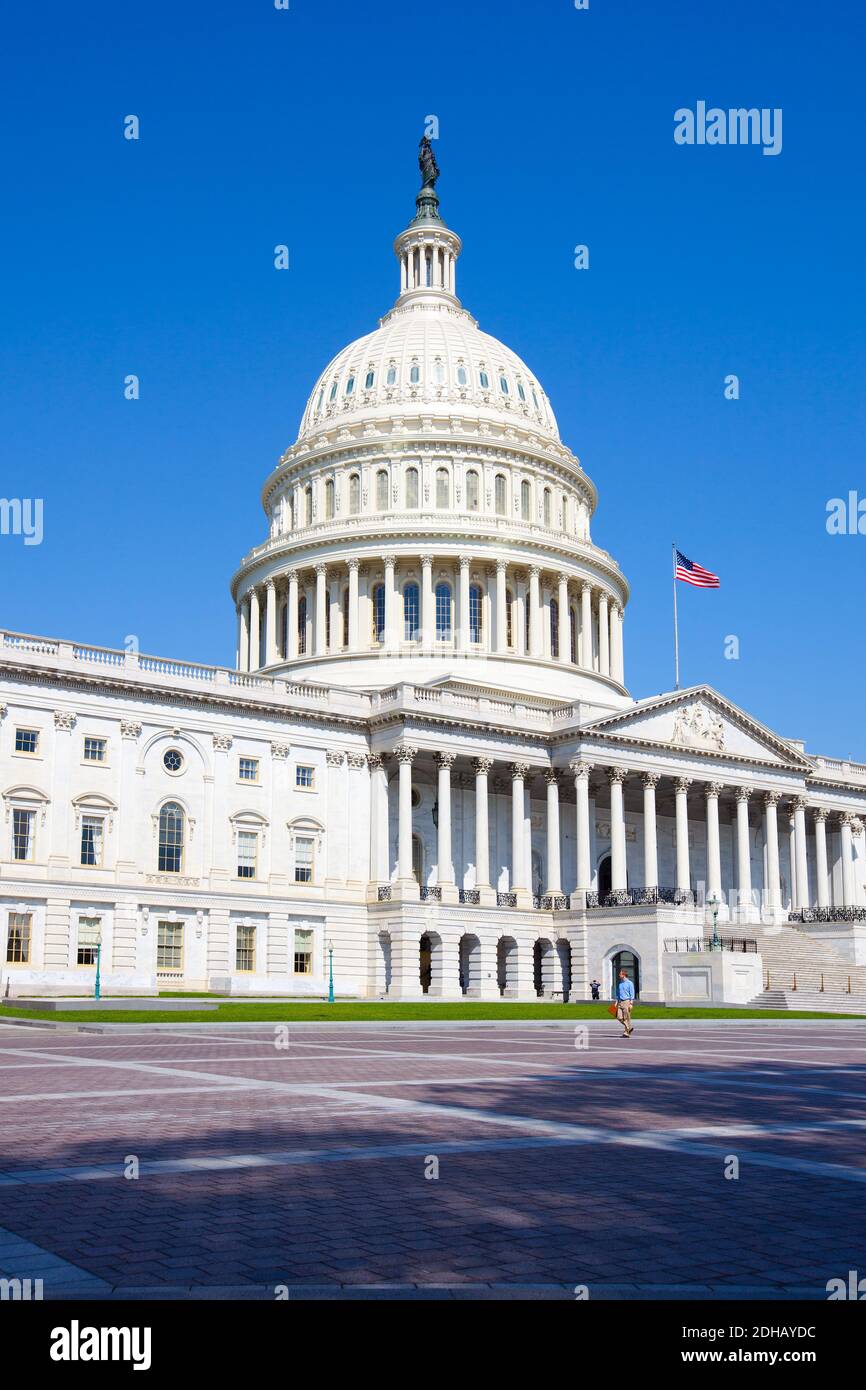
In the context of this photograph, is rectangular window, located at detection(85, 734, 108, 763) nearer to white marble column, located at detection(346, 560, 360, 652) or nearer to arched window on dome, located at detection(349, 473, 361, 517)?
white marble column, located at detection(346, 560, 360, 652)

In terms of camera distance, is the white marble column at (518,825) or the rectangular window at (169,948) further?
the white marble column at (518,825)

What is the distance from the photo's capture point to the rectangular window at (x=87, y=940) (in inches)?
2478

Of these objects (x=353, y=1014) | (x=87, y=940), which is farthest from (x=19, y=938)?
(x=353, y=1014)

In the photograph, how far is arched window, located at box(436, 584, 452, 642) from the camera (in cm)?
9100

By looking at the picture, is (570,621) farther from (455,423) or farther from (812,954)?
(812,954)

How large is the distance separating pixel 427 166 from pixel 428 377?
32.2 m

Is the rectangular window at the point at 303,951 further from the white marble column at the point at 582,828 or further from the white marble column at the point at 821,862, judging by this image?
the white marble column at the point at 821,862

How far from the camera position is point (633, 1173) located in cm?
1188

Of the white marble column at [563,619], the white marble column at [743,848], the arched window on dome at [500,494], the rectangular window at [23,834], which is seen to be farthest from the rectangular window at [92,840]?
the arched window on dome at [500,494]

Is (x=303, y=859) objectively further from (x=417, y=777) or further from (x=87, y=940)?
(x=87, y=940)

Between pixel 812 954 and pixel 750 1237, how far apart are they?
6302 cm

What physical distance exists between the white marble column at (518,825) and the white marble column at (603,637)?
24386 mm

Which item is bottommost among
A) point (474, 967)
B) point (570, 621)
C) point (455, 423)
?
Result: point (474, 967)
